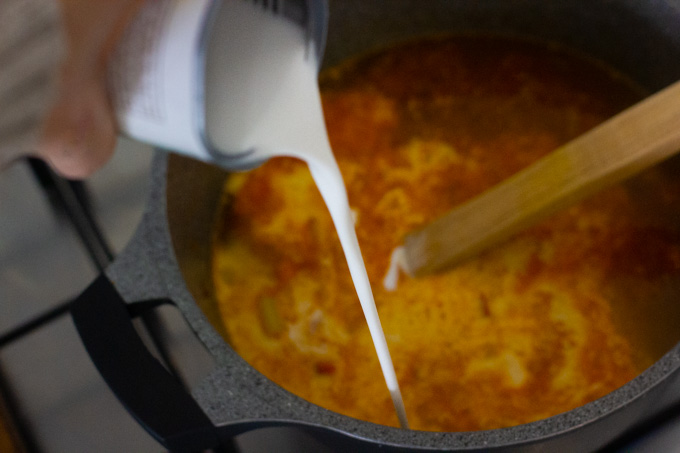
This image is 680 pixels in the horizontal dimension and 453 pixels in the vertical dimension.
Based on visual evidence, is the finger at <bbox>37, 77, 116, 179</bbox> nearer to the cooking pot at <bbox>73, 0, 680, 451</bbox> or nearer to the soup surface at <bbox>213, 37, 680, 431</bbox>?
the cooking pot at <bbox>73, 0, 680, 451</bbox>

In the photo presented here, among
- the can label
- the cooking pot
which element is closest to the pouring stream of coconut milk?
the can label

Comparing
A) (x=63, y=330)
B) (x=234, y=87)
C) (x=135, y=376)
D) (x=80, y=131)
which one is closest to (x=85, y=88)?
(x=80, y=131)

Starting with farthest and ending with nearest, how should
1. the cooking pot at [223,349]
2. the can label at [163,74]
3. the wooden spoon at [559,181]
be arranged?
the wooden spoon at [559,181] < the cooking pot at [223,349] < the can label at [163,74]

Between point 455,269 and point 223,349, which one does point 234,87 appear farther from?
point 455,269

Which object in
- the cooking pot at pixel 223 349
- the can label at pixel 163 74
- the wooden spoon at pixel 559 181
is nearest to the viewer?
the can label at pixel 163 74

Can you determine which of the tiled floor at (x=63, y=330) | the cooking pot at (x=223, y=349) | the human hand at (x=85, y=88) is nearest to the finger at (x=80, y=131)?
→ the human hand at (x=85, y=88)

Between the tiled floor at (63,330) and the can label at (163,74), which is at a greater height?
the can label at (163,74)

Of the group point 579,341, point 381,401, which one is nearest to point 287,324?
point 381,401

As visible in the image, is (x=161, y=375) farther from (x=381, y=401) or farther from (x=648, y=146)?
(x=648, y=146)

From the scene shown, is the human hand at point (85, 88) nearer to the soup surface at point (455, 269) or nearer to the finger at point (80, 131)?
the finger at point (80, 131)
